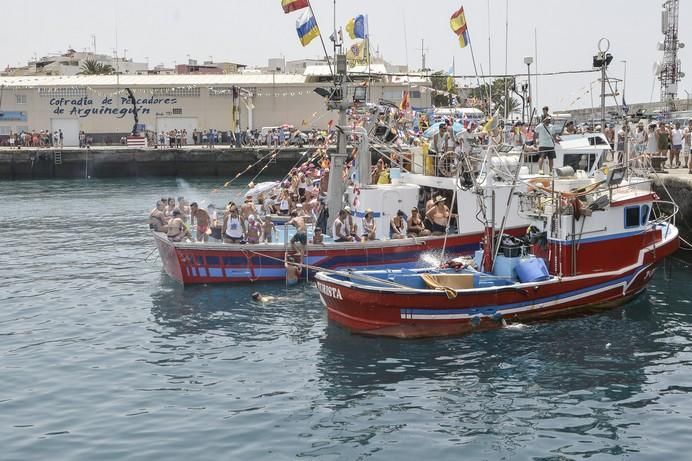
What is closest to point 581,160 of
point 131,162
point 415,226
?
Answer: point 415,226

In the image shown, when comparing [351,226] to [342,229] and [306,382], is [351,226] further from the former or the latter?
[306,382]

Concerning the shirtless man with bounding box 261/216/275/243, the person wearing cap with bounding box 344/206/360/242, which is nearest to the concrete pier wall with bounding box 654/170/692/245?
the person wearing cap with bounding box 344/206/360/242

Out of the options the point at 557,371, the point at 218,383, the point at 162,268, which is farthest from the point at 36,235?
the point at 557,371

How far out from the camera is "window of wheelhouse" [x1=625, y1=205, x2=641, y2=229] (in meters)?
19.9

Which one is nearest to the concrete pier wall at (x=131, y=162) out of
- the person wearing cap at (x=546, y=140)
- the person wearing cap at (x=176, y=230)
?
the person wearing cap at (x=176, y=230)

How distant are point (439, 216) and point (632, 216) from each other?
5050mm

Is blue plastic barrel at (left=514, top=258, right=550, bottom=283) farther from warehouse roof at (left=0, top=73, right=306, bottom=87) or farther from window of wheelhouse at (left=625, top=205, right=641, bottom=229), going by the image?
warehouse roof at (left=0, top=73, right=306, bottom=87)

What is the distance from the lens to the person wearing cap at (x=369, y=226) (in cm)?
2283

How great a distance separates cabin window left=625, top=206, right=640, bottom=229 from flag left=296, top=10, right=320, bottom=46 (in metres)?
Result: 9.72

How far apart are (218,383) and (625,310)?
31.9 feet

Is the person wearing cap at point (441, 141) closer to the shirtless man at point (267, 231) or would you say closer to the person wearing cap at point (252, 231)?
the shirtless man at point (267, 231)

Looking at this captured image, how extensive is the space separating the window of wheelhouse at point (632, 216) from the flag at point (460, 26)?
353 inches

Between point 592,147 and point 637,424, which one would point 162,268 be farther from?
point 637,424

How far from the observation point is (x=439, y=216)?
23.2 m
